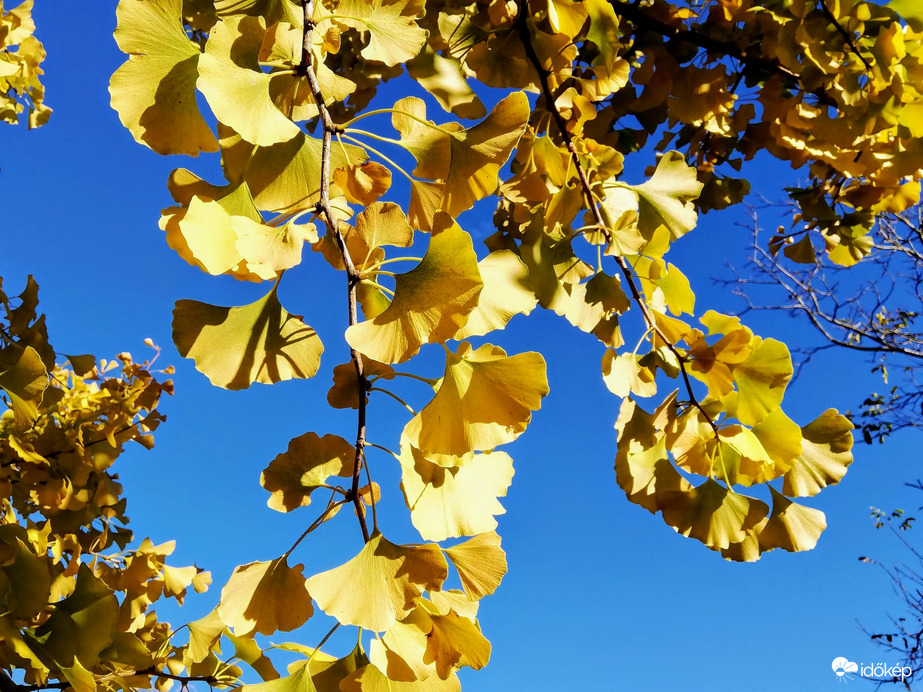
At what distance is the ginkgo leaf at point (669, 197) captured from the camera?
0.94 metres

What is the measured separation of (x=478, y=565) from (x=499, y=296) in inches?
9.9

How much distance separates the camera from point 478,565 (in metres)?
0.59

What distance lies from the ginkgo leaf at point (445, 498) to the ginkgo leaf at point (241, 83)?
30 centimetres

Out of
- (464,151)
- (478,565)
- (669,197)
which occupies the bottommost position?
(478,565)

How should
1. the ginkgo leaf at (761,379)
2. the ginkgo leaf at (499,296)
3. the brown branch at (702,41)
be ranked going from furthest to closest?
the brown branch at (702,41), the ginkgo leaf at (761,379), the ginkgo leaf at (499,296)

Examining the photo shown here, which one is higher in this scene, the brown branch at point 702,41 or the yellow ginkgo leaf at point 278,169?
the brown branch at point 702,41

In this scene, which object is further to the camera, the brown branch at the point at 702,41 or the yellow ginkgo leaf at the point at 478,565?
the brown branch at the point at 702,41

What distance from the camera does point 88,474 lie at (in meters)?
1.42

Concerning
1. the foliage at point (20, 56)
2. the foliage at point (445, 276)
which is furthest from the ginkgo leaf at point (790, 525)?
the foliage at point (20, 56)

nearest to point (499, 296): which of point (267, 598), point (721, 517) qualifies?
point (267, 598)

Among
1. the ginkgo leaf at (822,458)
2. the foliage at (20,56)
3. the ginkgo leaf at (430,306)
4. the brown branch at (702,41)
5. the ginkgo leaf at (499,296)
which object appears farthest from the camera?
the foliage at (20,56)

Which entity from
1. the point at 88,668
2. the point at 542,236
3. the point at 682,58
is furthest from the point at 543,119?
the point at 88,668

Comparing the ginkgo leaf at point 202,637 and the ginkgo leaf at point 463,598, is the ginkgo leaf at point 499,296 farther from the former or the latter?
the ginkgo leaf at point 202,637

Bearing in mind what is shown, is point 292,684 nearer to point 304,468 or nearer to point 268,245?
point 304,468
